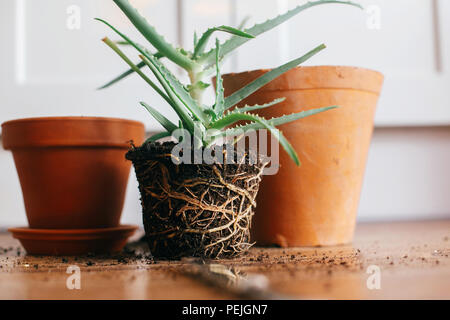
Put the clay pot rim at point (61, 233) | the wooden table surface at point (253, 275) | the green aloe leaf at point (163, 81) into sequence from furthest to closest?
the clay pot rim at point (61, 233)
the green aloe leaf at point (163, 81)
the wooden table surface at point (253, 275)

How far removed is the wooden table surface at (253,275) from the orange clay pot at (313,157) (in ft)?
0.14

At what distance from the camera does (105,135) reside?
0.60 meters

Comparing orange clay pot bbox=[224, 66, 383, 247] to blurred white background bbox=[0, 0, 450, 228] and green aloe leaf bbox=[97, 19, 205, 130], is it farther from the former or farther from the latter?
blurred white background bbox=[0, 0, 450, 228]

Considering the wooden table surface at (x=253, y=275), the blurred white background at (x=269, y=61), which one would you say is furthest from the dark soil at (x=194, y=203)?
the blurred white background at (x=269, y=61)

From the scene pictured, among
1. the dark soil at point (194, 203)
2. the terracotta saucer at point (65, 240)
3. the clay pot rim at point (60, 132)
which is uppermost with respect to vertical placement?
the clay pot rim at point (60, 132)

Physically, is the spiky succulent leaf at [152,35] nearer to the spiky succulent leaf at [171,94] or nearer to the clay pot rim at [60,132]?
the spiky succulent leaf at [171,94]

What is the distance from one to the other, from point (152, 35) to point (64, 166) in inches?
9.5

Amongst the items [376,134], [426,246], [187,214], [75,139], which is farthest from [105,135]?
[376,134]

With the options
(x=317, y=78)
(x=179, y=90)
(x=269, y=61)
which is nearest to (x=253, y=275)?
(x=179, y=90)

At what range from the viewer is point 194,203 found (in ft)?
1.54

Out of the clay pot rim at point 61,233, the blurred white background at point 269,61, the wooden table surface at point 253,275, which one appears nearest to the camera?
the wooden table surface at point 253,275

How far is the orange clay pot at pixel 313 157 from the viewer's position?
0.60 meters

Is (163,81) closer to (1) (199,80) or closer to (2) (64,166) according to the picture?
(1) (199,80)
